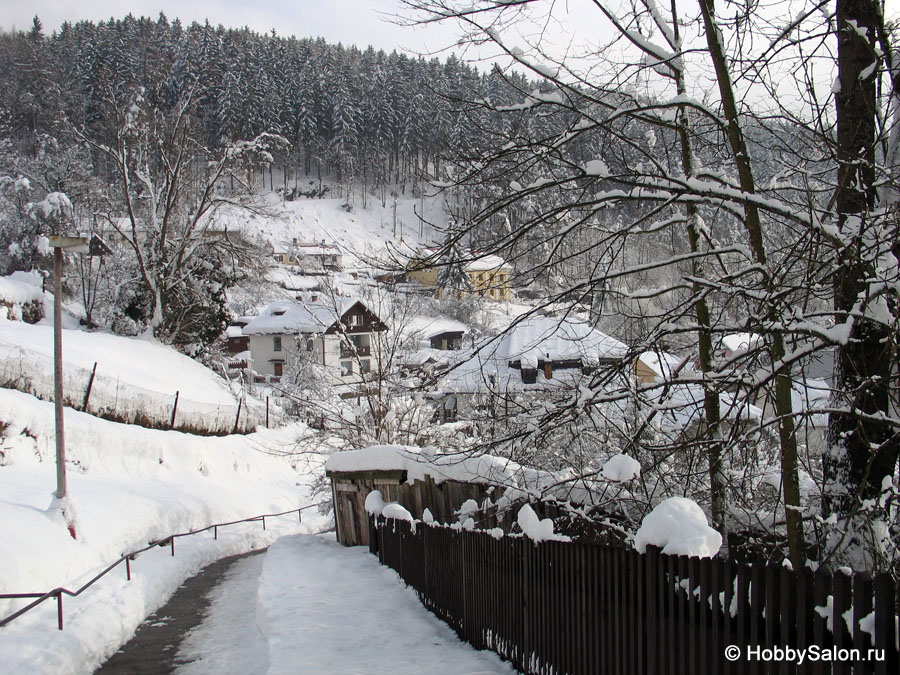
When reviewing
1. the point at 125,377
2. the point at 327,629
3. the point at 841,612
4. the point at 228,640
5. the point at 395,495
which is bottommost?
the point at 228,640

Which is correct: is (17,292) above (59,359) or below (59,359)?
above

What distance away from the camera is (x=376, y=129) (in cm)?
10988

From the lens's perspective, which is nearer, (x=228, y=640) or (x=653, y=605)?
(x=653, y=605)

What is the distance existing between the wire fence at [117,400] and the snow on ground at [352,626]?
440 inches

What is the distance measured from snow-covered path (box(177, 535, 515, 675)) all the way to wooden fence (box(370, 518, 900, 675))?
1.83 feet

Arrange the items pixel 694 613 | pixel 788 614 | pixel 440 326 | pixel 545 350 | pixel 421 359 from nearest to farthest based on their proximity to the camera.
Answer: pixel 788 614, pixel 694 613, pixel 545 350, pixel 421 359, pixel 440 326

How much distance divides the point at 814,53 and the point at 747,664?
350 centimetres

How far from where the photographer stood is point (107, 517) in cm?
1510

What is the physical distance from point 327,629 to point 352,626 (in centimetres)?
28

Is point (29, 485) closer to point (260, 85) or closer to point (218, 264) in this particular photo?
point (218, 264)

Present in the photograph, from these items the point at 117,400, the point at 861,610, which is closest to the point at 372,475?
the point at 861,610

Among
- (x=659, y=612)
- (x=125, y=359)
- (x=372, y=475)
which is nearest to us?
(x=659, y=612)

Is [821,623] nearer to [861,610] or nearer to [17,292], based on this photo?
[861,610]

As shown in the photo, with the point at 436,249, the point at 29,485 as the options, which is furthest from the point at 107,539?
the point at 436,249
